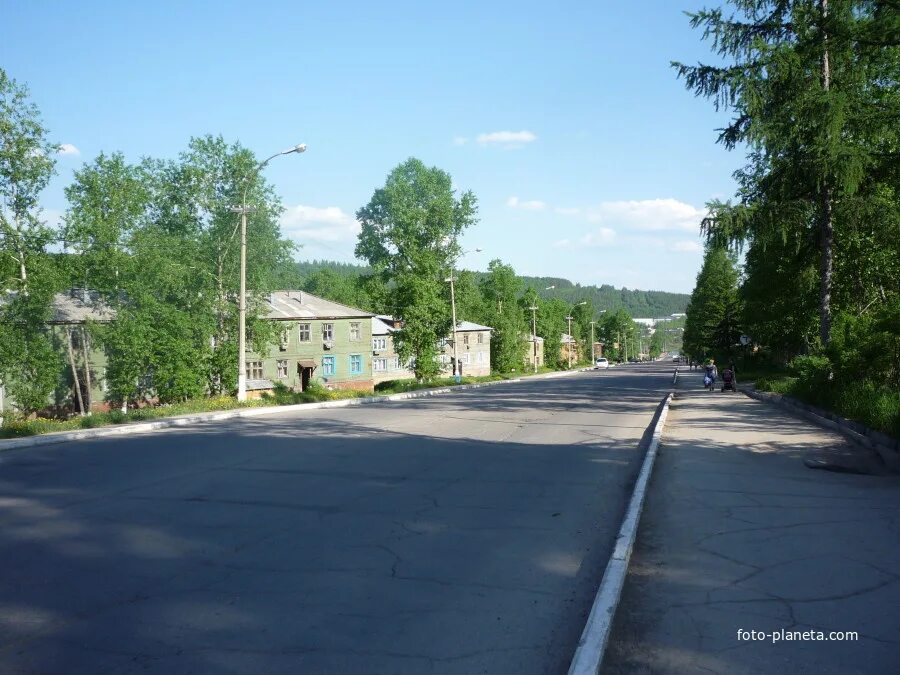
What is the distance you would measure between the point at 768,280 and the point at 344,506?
3779 centimetres

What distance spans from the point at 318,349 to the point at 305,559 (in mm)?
55551

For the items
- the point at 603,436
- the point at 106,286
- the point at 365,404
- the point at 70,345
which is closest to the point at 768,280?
the point at 365,404

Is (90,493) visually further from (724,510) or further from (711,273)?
(711,273)

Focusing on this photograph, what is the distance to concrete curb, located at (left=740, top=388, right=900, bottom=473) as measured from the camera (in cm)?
1099

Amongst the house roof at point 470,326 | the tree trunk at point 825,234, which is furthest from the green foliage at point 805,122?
the house roof at point 470,326

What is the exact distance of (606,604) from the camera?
4.82m

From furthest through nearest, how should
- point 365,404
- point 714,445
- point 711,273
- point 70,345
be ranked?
point 711,273 → point 70,345 → point 365,404 → point 714,445

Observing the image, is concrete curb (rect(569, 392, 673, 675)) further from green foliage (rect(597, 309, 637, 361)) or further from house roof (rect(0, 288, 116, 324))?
green foliage (rect(597, 309, 637, 361))

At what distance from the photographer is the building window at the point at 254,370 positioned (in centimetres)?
5638

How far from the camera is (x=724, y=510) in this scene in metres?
8.05

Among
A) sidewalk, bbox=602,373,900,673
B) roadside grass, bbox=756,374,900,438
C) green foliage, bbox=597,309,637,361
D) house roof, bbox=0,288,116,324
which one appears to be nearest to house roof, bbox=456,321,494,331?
house roof, bbox=0,288,116,324

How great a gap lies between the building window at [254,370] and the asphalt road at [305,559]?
143 feet

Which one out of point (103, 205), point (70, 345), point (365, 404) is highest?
point (103, 205)

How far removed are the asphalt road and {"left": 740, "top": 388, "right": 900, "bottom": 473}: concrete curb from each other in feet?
12.8
